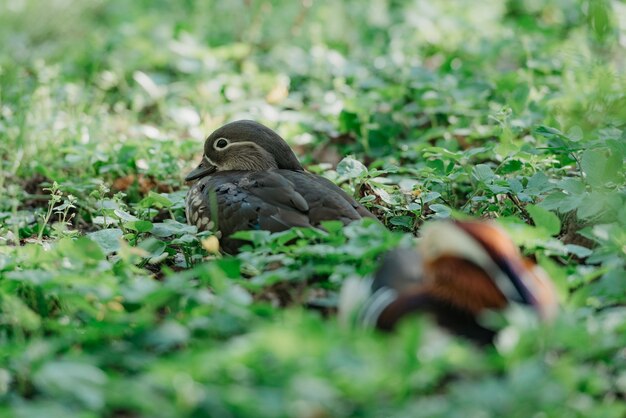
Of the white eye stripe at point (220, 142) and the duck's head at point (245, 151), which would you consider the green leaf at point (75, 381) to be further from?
the white eye stripe at point (220, 142)

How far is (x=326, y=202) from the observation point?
4.36 m

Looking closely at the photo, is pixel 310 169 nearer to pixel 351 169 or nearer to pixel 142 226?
pixel 351 169

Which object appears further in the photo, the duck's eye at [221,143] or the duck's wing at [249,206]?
the duck's eye at [221,143]

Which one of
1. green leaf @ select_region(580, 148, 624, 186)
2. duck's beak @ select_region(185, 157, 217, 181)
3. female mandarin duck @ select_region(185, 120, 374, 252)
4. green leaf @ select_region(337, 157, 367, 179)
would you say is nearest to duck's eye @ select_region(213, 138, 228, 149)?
female mandarin duck @ select_region(185, 120, 374, 252)

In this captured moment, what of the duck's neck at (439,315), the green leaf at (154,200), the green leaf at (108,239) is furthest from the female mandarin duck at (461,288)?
the green leaf at (154,200)

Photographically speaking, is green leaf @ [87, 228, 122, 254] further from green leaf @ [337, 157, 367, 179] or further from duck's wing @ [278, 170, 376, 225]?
→ green leaf @ [337, 157, 367, 179]

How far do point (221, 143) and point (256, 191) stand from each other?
2.67 feet

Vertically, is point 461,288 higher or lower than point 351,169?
lower

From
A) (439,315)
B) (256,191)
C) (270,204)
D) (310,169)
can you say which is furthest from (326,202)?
(439,315)

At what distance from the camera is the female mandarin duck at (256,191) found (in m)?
4.32

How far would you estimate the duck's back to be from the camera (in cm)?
429

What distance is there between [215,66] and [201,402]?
17.5 feet

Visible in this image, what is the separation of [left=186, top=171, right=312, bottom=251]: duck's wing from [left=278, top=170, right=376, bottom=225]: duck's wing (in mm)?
36

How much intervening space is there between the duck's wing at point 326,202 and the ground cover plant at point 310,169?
0.21m
